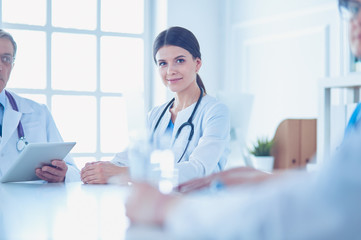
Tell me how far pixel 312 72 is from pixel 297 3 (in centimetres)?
66

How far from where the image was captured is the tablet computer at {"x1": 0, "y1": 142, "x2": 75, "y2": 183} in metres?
1.74

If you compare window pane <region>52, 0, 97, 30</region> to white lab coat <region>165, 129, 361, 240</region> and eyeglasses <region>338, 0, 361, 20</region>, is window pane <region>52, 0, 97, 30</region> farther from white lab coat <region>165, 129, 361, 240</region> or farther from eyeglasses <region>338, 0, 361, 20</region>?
white lab coat <region>165, 129, 361, 240</region>

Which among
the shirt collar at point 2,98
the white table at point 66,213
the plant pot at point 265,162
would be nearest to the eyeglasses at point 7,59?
the shirt collar at point 2,98

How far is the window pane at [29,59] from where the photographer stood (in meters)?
4.39

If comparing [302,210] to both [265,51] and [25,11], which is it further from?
[25,11]

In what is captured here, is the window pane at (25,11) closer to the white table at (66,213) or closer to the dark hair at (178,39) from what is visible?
the dark hair at (178,39)

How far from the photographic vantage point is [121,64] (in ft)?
15.7

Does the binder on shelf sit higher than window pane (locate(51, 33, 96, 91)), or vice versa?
window pane (locate(51, 33, 96, 91))

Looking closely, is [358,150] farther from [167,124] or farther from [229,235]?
[167,124]

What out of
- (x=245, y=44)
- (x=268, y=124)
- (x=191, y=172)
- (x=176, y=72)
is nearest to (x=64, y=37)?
(x=245, y=44)

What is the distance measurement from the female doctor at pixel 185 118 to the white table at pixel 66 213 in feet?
0.92

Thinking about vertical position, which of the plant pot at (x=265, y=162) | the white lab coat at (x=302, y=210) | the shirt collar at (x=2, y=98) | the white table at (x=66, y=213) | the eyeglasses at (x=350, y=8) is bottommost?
the plant pot at (x=265, y=162)

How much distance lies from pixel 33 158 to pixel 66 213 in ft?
2.31

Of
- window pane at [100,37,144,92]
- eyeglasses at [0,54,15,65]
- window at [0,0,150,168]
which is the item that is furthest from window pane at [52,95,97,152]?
eyeglasses at [0,54,15,65]
